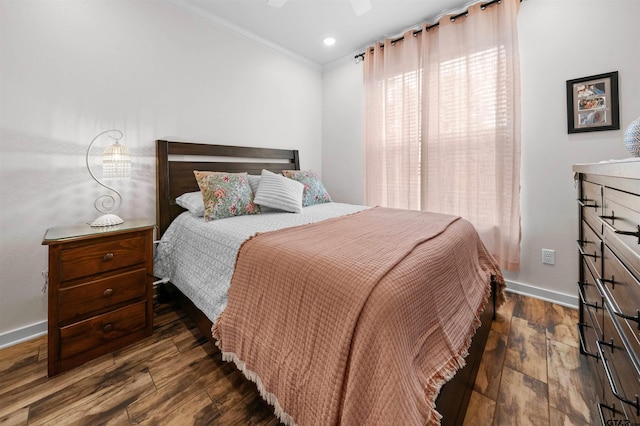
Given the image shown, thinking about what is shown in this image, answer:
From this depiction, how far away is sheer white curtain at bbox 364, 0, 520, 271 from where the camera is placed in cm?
223

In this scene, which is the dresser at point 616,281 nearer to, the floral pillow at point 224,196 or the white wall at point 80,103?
the floral pillow at point 224,196

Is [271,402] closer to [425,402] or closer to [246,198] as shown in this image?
[425,402]

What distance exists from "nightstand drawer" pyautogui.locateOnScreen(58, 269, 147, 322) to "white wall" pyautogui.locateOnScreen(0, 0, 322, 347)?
0.61 metres

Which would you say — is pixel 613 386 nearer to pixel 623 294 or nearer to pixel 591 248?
pixel 623 294

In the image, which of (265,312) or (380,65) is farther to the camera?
(380,65)

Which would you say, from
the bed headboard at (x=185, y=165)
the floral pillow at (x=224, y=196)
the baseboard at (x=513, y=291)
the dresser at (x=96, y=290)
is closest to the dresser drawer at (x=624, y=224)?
the baseboard at (x=513, y=291)

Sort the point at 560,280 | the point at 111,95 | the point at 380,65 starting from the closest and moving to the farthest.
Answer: the point at 111,95
the point at 560,280
the point at 380,65

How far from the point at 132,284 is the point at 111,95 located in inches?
57.0

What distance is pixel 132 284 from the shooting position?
65.7 inches

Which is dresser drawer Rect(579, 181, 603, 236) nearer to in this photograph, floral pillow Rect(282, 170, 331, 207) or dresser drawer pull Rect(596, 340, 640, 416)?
dresser drawer pull Rect(596, 340, 640, 416)

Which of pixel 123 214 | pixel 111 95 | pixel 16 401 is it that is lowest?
pixel 16 401

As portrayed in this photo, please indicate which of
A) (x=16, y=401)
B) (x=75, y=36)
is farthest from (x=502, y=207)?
(x=75, y=36)

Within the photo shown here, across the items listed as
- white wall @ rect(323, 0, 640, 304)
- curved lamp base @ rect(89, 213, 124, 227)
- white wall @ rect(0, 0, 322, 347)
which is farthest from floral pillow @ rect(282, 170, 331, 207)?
white wall @ rect(323, 0, 640, 304)

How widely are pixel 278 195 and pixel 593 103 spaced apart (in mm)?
2492
